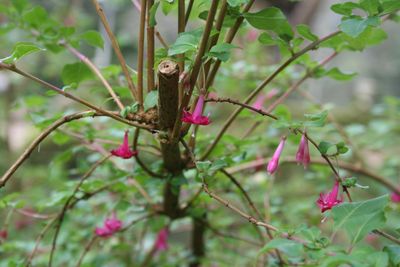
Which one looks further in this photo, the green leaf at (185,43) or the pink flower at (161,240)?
Answer: the pink flower at (161,240)

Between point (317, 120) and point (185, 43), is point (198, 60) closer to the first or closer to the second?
point (185, 43)

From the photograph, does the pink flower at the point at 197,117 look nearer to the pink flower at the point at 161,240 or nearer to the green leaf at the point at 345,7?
the green leaf at the point at 345,7

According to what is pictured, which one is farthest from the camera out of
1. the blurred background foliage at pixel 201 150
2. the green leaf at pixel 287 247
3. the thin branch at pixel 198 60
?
the blurred background foliage at pixel 201 150

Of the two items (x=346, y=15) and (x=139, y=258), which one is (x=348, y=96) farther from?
(x=346, y=15)

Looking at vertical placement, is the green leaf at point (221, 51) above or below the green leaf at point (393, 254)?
above

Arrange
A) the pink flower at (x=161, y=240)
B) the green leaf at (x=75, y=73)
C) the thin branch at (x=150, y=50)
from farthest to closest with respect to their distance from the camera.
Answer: the pink flower at (x=161, y=240) < the green leaf at (x=75, y=73) < the thin branch at (x=150, y=50)

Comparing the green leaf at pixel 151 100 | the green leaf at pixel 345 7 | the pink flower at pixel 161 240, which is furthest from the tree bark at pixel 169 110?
the pink flower at pixel 161 240
